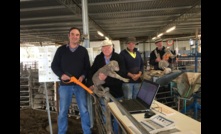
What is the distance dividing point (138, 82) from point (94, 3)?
2.98 m

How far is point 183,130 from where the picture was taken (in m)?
1.62

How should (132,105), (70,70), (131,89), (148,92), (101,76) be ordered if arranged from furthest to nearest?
1. (131,89)
2. (70,70)
3. (101,76)
4. (132,105)
5. (148,92)

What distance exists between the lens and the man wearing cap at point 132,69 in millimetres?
3803

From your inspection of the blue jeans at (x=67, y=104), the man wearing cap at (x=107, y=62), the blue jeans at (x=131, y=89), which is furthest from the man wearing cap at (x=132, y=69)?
the blue jeans at (x=67, y=104)

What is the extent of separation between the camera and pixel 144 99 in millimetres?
2275

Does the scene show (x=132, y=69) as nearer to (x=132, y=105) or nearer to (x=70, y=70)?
(x=70, y=70)

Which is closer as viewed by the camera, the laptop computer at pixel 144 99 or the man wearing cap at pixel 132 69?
the laptop computer at pixel 144 99

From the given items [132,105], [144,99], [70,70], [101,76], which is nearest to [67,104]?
[70,70]

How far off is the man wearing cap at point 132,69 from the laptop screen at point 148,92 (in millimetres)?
1336

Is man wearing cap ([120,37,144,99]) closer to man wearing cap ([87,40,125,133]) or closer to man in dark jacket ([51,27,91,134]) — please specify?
man wearing cap ([87,40,125,133])

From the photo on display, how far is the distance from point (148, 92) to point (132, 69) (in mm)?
1745

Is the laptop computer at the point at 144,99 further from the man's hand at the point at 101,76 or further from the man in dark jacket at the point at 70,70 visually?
the man in dark jacket at the point at 70,70

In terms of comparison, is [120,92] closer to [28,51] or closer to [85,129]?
[85,129]
